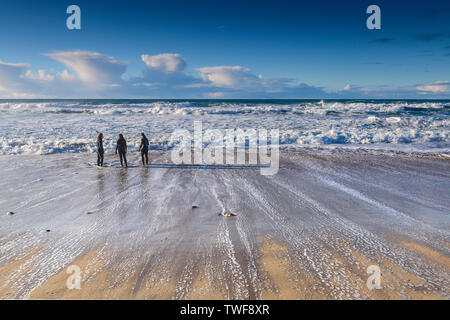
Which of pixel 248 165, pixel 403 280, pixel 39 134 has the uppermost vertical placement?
pixel 39 134

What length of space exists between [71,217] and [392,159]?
15321 mm

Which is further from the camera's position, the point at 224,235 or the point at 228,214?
the point at 228,214

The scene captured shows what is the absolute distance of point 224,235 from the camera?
5898 millimetres

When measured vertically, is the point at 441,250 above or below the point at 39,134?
below

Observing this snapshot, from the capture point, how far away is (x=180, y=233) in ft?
19.8

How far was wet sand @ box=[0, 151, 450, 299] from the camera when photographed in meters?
4.19

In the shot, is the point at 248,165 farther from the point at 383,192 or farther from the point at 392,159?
the point at 392,159

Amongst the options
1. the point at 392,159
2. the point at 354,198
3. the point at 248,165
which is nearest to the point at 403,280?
the point at 354,198

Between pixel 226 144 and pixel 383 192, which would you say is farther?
pixel 226 144

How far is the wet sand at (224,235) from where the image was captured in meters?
4.19

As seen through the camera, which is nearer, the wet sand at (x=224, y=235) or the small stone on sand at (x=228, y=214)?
the wet sand at (x=224, y=235)

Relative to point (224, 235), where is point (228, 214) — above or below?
above

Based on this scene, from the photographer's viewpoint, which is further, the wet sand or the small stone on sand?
the small stone on sand

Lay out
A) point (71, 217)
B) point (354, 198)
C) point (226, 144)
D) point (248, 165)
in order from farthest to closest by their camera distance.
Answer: point (226, 144), point (248, 165), point (354, 198), point (71, 217)
